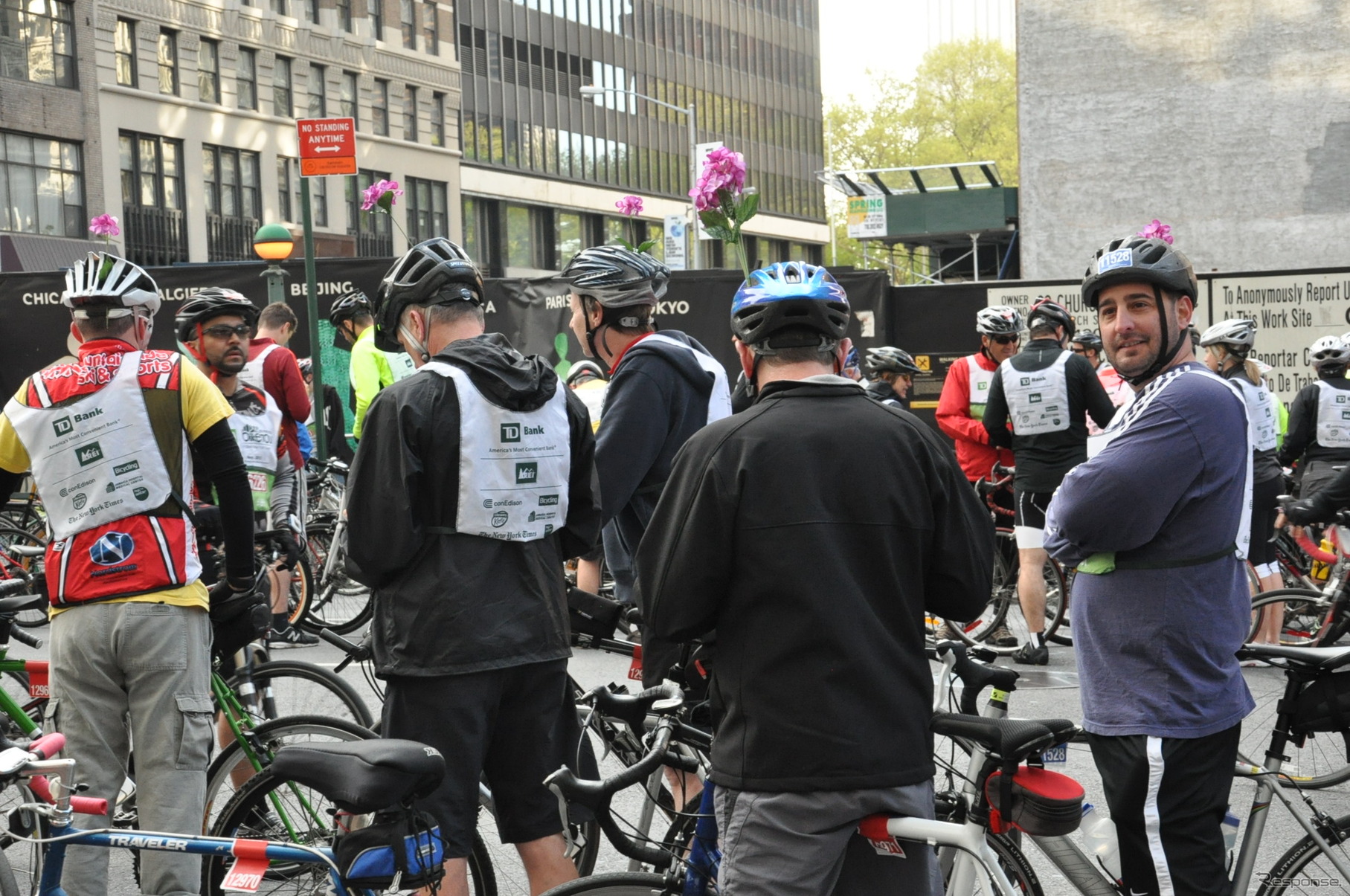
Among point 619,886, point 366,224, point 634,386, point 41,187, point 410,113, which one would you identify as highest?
point 410,113

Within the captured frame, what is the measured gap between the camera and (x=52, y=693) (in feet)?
14.7

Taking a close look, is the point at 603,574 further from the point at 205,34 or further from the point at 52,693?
the point at 205,34

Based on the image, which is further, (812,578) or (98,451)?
(98,451)

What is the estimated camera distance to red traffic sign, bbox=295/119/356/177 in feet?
41.5

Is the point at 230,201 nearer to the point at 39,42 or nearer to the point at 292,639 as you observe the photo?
the point at 39,42

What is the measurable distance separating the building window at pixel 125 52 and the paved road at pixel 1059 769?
3545cm

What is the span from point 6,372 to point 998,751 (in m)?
15.8

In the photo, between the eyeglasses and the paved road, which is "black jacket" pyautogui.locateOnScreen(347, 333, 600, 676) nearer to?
the paved road

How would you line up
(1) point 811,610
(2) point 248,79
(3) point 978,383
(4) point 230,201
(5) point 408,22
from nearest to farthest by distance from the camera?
(1) point 811,610, (3) point 978,383, (4) point 230,201, (2) point 248,79, (5) point 408,22

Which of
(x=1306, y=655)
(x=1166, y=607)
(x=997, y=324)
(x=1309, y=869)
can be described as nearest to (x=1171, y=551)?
(x=1166, y=607)

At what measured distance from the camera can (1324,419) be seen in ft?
32.6

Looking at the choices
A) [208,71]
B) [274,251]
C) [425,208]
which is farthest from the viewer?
[425,208]

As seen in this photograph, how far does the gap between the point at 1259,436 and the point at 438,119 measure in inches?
1999

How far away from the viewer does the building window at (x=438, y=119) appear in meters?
56.8
